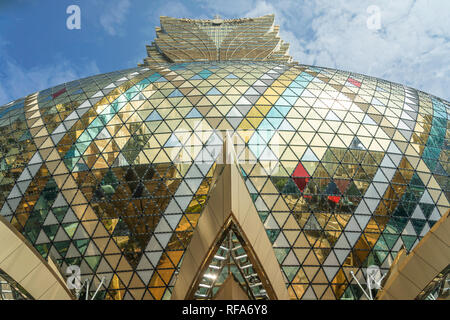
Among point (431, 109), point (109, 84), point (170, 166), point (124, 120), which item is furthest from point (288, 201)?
point (109, 84)

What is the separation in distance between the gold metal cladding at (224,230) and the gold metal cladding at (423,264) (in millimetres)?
4150

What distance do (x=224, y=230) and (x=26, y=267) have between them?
6.46 m

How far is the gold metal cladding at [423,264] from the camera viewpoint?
356 inches

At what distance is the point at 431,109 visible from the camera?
22.7 meters

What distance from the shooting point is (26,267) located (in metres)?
9.14

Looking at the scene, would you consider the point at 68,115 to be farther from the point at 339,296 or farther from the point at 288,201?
the point at 339,296

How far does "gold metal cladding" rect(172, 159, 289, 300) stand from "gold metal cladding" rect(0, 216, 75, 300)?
432cm

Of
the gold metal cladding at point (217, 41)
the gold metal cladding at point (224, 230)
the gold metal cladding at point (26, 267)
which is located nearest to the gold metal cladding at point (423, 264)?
the gold metal cladding at point (224, 230)

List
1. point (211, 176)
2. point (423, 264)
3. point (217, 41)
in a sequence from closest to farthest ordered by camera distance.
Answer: point (423, 264)
point (211, 176)
point (217, 41)

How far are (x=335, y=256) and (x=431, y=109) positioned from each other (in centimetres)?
1524

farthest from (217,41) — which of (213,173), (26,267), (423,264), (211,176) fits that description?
(423,264)

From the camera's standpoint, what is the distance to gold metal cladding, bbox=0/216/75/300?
855cm

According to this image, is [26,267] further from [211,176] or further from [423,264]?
[423,264]

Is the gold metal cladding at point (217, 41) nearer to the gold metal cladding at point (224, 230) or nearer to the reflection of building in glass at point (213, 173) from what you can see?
the reflection of building in glass at point (213, 173)
